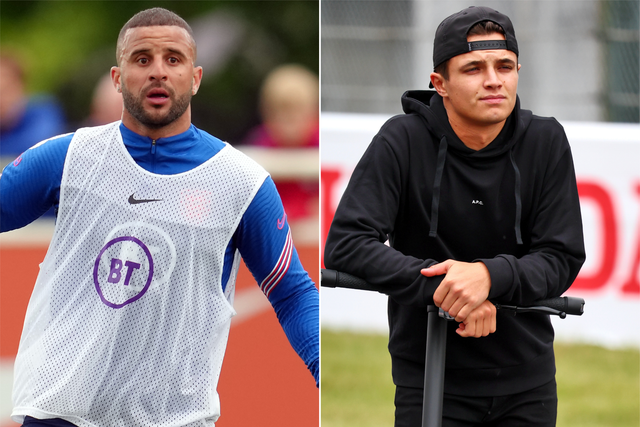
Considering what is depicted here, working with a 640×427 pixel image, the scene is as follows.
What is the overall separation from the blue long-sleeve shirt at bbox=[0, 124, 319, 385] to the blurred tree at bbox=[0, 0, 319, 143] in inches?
289

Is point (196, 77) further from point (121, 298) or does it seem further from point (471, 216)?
point (471, 216)

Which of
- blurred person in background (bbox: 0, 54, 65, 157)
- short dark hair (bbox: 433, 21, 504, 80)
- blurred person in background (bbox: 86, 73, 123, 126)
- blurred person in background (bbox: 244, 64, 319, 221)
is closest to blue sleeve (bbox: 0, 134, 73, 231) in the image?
short dark hair (bbox: 433, 21, 504, 80)

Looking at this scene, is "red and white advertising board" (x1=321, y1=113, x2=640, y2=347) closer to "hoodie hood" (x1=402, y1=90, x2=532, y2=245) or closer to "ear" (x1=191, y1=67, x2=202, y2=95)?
"ear" (x1=191, y1=67, x2=202, y2=95)

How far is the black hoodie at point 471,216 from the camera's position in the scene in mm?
2629

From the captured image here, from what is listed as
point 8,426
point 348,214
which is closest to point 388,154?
point 348,214

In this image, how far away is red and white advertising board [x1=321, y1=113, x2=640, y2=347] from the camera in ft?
22.0

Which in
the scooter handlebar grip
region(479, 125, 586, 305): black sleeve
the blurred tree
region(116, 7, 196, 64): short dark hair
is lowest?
the scooter handlebar grip

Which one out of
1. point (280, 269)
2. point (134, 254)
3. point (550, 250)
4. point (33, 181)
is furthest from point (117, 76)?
point (550, 250)

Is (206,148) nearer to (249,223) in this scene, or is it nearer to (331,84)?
(249,223)

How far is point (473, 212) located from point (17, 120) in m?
4.60

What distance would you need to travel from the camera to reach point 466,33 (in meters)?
2.62

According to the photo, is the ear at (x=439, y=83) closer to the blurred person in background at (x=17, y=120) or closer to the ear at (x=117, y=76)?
the ear at (x=117, y=76)

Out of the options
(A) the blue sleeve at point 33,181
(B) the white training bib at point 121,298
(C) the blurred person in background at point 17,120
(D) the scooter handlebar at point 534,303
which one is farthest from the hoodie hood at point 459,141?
(C) the blurred person in background at point 17,120

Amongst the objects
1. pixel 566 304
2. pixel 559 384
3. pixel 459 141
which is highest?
pixel 459 141
